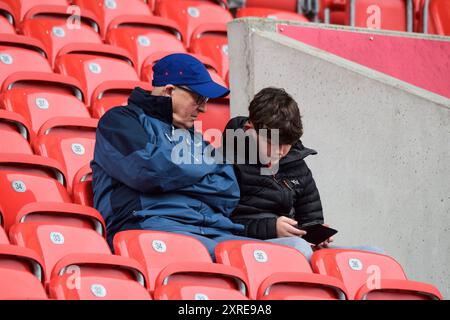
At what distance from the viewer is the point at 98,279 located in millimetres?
3477

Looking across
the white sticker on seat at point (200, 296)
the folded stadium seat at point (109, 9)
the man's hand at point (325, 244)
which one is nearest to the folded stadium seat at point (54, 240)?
the white sticker on seat at point (200, 296)

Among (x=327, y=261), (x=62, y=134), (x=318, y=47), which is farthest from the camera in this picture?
(x=318, y=47)

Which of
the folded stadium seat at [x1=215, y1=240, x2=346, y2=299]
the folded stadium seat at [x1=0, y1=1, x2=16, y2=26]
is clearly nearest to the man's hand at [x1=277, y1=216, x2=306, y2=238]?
the folded stadium seat at [x1=215, y1=240, x2=346, y2=299]

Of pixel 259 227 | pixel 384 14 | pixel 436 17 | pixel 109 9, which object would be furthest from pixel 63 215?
pixel 436 17

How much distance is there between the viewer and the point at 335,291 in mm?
3934

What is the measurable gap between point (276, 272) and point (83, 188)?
0.87 meters

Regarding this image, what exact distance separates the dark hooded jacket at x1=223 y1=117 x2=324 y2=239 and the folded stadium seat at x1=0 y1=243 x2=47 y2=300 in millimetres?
1118

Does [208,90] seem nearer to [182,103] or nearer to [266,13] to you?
[182,103]

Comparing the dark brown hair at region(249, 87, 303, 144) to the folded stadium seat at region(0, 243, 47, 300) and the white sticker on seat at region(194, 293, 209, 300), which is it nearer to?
the white sticker on seat at region(194, 293, 209, 300)

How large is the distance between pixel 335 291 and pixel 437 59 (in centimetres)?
254

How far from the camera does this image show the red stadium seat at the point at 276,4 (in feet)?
23.6

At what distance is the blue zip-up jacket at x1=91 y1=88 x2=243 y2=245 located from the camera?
413 cm
